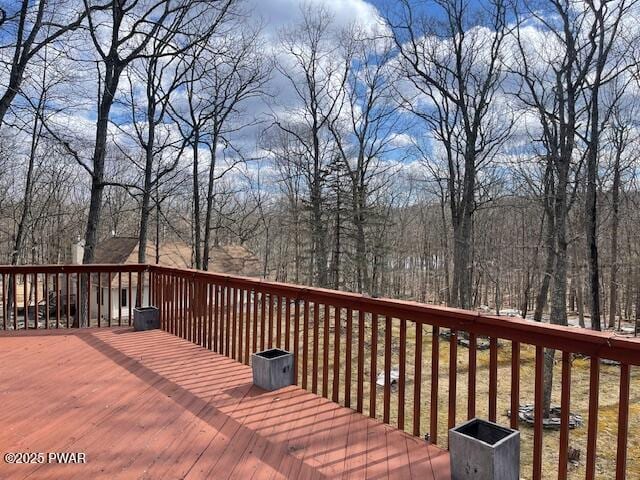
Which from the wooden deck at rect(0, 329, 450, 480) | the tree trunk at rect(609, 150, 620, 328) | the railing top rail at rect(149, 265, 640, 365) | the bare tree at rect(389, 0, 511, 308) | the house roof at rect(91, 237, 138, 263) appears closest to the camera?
the railing top rail at rect(149, 265, 640, 365)

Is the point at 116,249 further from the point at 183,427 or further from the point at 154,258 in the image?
the point at 183,427

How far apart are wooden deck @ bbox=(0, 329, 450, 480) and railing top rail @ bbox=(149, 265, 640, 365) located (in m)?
0.76

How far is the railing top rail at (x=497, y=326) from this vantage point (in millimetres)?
1750

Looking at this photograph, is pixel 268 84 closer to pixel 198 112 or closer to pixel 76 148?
pixel 198 112

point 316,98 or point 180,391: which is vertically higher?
point 316,98

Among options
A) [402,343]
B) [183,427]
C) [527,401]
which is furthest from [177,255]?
[402,343]

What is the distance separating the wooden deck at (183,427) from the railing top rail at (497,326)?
30.1 inches

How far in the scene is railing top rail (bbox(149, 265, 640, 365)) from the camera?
1.75 meters

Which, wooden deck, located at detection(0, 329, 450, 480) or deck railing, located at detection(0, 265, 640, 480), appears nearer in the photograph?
deck railing, located at detection(0, 265, 640, 480)

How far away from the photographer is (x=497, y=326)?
7.18 feet

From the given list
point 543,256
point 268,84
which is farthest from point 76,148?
point 543,256

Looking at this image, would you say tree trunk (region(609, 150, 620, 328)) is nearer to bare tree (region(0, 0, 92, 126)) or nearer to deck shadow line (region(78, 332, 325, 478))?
deck shadow line (region(78, 332, 325, 478))

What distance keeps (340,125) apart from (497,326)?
631 inches

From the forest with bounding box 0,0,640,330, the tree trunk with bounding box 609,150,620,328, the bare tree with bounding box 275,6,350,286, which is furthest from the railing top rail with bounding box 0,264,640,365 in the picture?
the tree trunk with bounding box 609,150,620,328
